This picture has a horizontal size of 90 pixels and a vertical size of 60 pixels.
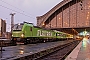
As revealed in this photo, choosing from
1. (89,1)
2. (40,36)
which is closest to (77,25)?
(89,1)

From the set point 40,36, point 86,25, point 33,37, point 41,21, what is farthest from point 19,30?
point 41,21

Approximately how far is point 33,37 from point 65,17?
81.0 m

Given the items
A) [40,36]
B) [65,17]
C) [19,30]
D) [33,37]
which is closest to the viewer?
[19,30]

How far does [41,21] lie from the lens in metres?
124

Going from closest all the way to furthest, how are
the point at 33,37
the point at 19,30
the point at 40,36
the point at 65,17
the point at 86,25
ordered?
1. the point at 19,30
2. the point at 33,37
3. the point at 40,36
4. the point at 86,25
5. the point at 65,17

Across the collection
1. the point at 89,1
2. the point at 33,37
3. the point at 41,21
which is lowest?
the point at 33,37

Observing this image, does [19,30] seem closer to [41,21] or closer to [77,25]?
[77,25]

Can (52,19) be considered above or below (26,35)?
above

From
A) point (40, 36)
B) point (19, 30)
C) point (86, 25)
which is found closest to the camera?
point (19, 30)

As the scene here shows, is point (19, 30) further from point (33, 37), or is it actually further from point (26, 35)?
point (33, 37)

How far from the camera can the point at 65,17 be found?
117 metres

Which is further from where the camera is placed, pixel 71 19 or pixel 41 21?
pixel 41 21

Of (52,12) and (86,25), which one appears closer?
(86,25)

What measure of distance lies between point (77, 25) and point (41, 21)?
23.2 metres
